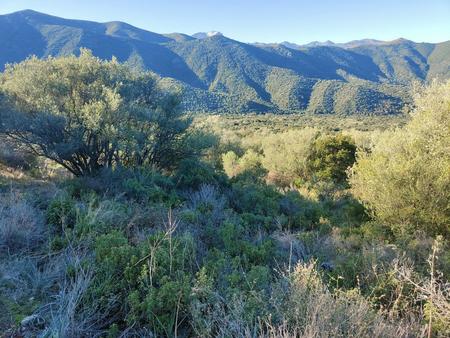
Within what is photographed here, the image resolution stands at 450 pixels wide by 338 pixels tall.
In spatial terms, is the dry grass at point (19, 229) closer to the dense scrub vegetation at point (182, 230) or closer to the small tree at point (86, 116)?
the dense scrub vegetation at point (182, 230)

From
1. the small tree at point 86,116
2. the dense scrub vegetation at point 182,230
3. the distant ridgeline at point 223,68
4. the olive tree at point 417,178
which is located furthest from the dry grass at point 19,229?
the distant ridgeline at point 223,68

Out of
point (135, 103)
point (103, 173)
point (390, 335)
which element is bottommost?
point (103, 173)

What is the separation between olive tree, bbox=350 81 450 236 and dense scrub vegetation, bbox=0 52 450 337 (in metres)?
0.04

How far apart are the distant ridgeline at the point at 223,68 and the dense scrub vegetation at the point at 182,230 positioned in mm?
59807

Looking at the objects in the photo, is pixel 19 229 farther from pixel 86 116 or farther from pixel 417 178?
pixel 417 178

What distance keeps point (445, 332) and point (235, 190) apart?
8147 millimetres

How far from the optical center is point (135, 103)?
35.7ft

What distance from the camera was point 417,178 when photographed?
8.46m

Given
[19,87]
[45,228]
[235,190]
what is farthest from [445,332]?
[19,87]

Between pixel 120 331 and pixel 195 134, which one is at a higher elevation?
pixel 195 134

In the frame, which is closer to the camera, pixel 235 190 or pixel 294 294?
pixel 294 294

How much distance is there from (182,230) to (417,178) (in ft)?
20.4

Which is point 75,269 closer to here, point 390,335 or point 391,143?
point 390,335

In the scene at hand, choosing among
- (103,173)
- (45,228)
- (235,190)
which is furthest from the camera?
(235,190)
